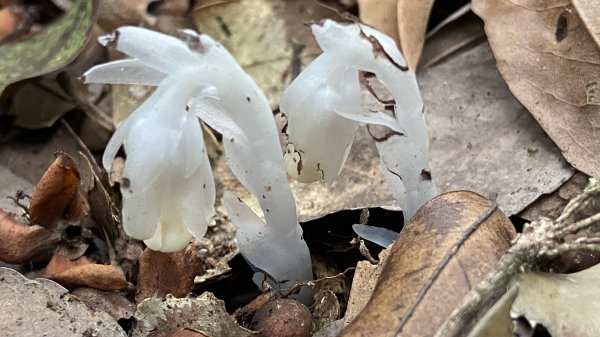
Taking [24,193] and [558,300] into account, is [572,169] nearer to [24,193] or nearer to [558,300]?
[558,300]

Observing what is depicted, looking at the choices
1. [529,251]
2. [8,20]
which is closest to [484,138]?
[529,251]

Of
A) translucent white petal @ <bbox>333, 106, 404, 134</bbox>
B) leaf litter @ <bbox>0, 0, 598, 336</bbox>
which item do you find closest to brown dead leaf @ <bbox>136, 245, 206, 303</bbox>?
leaf litter @ <bbox>0, 0, 598, 336</bbox>

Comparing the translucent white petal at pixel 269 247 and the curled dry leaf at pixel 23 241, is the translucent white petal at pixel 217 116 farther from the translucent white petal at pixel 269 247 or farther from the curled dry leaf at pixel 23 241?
the curled dry leaf at pixel 23 241

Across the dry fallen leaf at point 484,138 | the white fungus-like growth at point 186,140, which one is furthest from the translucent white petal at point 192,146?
the dry fallen leaf at point 484,138

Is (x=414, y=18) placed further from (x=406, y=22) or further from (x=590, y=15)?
(x=590, y=15)

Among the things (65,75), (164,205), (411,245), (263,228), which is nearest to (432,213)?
(411,245)

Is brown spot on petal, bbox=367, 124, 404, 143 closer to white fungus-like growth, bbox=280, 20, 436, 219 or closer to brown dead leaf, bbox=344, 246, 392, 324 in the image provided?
white fungus-like growth, bbox=280, 20, 436, 219
